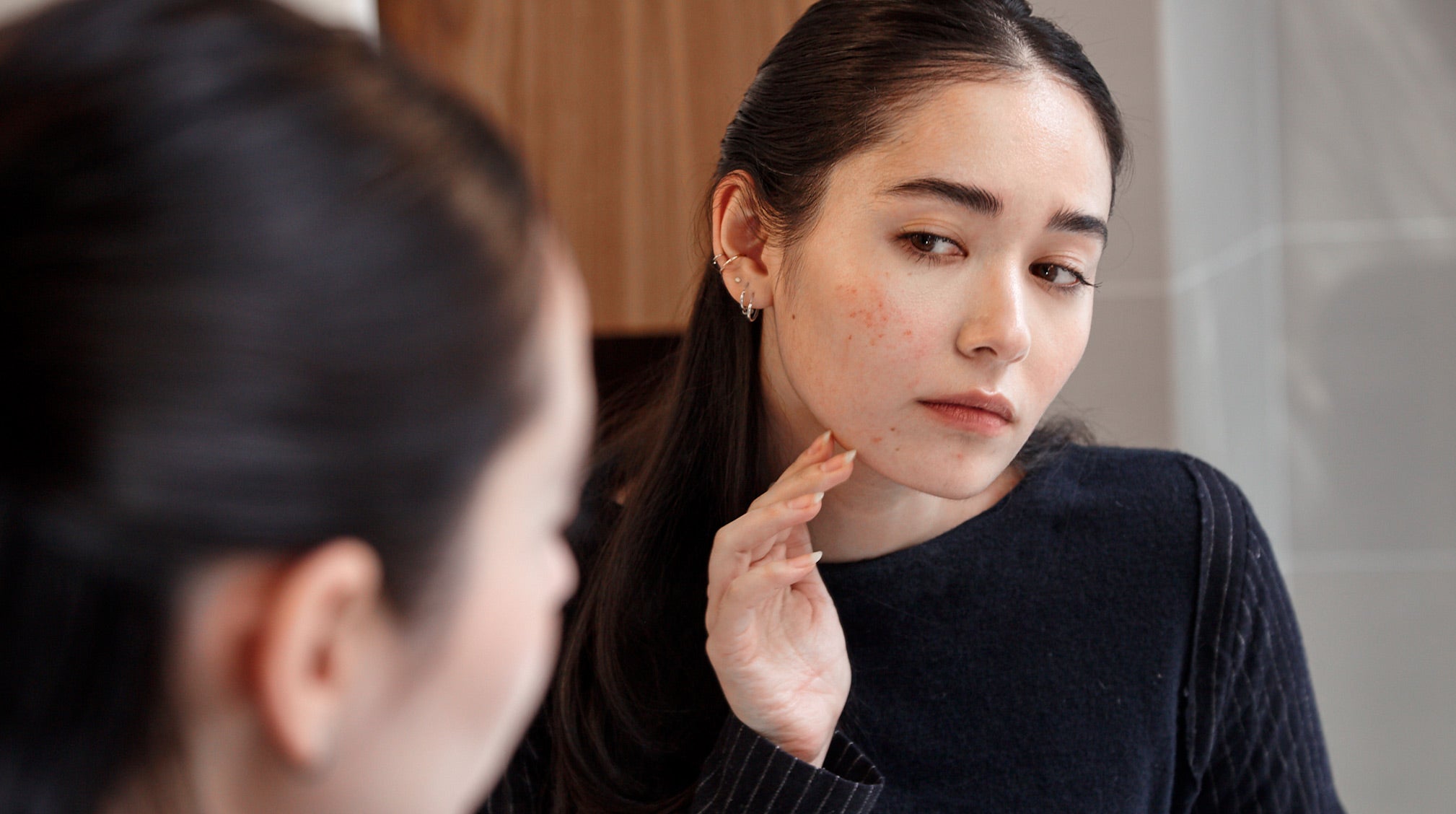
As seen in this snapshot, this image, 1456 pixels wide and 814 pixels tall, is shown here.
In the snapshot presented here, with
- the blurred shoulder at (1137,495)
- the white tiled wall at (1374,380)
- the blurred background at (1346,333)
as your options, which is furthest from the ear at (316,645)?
the white tiled wall at (1374,380)

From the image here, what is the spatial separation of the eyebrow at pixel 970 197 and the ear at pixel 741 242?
0.11 metres

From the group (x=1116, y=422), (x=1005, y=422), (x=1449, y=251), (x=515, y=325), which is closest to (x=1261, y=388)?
(x=1449, y=251)

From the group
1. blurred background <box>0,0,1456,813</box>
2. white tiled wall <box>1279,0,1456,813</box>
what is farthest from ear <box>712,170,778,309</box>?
white tiled wall <box>1279,0,1456,813</box>

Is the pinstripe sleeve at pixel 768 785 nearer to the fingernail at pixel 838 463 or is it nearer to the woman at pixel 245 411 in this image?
the fingernail at pixel 838 463

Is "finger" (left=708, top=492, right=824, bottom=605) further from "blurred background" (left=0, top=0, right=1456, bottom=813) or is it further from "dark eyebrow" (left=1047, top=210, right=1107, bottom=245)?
"blurred background" (left=0, top=0, right=1456, bottom=813)

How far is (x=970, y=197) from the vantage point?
0.69m

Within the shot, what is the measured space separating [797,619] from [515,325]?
0.44m

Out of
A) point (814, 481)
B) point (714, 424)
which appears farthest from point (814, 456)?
point (714, 424)

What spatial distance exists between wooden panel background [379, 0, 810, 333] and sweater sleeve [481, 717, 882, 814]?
0.59 m

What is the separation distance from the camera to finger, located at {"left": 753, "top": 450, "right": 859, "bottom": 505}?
674mm

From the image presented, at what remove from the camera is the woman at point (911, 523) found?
0.70 meters

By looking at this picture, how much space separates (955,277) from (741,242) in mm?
156

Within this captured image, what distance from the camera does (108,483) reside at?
30cm

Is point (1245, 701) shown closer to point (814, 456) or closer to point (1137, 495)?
point (1137, 495)
